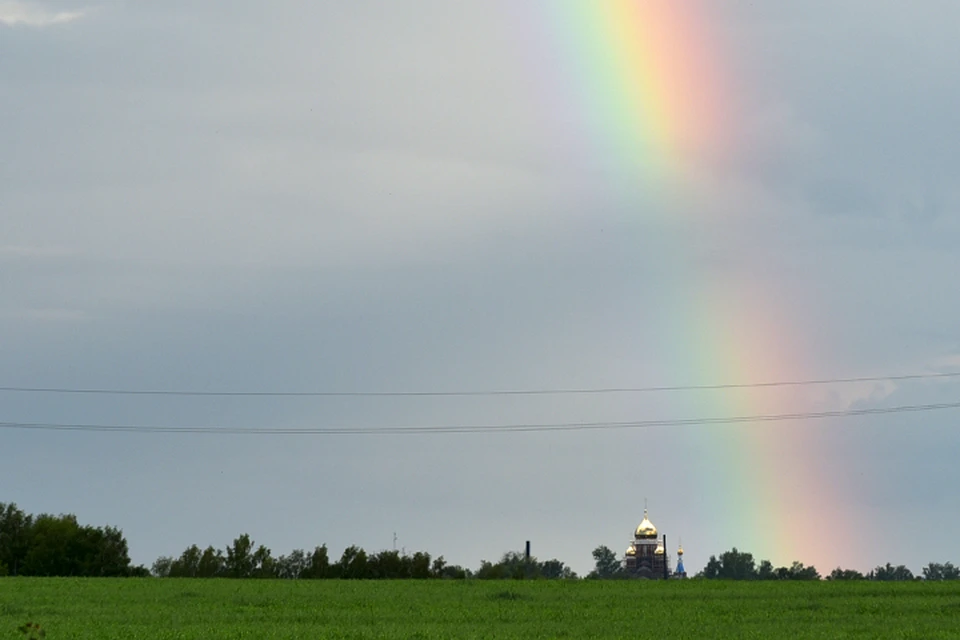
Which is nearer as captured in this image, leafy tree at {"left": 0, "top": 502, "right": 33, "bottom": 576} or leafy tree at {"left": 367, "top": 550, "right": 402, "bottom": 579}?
leafy tree at {"left": 367, "top": 550, "right": 402, "bottom": 579}

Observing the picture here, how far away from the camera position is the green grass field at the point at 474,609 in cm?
4762

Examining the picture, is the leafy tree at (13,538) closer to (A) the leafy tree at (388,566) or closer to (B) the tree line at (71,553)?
(B) the tree line at (71,553)

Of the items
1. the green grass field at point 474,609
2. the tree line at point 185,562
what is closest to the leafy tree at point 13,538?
the tree line at point 185,562

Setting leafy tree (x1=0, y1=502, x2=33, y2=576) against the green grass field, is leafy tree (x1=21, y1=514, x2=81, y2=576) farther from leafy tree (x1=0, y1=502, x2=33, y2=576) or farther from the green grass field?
the green grass field

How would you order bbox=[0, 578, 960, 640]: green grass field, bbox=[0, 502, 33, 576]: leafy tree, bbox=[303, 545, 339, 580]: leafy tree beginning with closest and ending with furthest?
bbox=[0, 578, 960, 640]: green grass field
bbox=[303, 545, 339, 580]: leafy tree
bbox=[0, 502, 33, 576]: leafy tree

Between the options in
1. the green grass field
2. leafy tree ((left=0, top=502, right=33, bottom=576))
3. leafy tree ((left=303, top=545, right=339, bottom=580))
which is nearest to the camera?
the green grass field

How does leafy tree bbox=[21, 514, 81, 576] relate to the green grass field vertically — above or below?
above

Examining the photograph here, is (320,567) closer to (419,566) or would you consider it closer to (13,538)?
(419,566)

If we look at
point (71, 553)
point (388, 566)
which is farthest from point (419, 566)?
point (71, 553)

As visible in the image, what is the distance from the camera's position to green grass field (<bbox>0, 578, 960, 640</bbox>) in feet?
156

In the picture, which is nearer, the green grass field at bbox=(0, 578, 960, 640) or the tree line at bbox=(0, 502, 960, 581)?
the green grass field at bbox=(0, 578, 960, 640)

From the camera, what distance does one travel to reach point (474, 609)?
58.4m

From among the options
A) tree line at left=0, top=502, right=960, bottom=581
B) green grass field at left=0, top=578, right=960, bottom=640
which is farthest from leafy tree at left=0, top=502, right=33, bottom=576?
green grass field at left=0, top=578, right=960, bottom=640

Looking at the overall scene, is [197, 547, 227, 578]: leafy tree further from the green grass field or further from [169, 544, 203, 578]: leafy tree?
the green grass field
